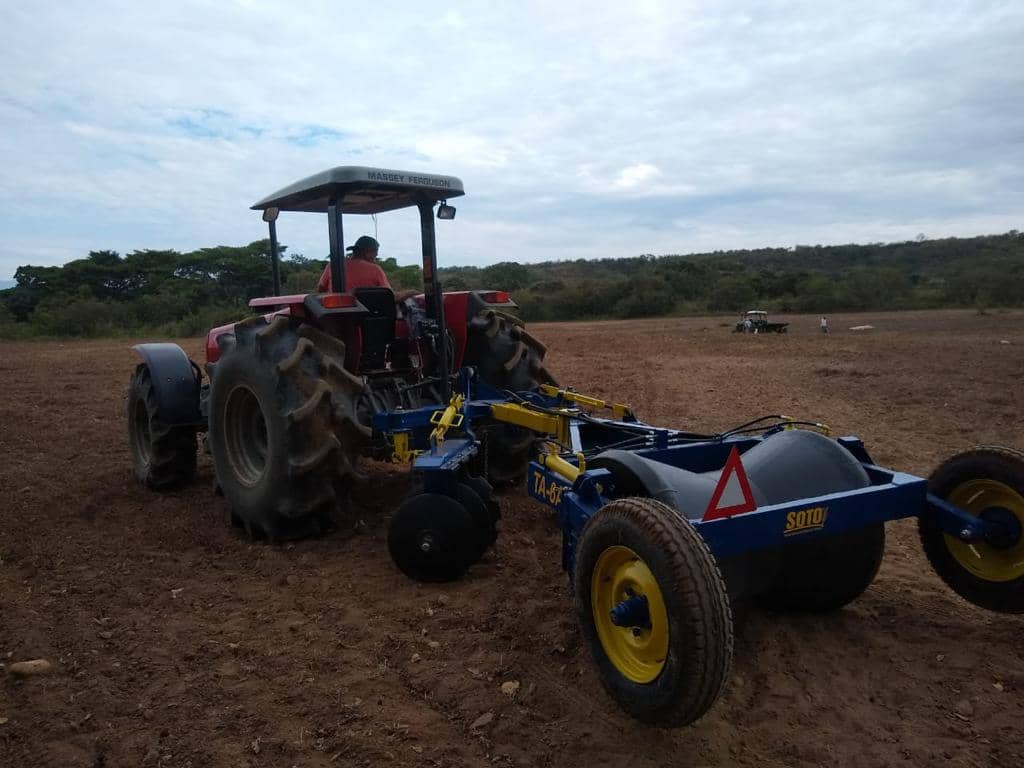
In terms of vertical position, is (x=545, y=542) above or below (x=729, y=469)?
below

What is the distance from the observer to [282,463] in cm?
432

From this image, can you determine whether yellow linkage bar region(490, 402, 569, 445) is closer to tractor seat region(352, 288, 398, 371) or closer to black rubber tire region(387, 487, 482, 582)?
black rubber tire region(387, 487, 482, 582)

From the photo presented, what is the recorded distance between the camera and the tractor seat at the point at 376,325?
4983 mm

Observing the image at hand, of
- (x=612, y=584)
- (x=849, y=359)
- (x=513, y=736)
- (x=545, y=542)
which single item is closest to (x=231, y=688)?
(x=513, y=736)

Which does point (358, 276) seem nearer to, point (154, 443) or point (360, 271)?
point (360, 271)

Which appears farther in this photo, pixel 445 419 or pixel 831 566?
pixel 445 419

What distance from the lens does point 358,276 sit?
5254 millimetres

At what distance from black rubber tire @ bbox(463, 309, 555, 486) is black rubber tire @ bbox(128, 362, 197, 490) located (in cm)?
226

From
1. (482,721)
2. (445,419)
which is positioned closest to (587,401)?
Answer: (445,419)

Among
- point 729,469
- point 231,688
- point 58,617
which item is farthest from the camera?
point 58,617

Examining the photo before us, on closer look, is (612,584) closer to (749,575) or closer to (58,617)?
(749,575)

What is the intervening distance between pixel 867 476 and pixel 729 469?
2.77 ft

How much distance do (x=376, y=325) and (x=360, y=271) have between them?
453mm

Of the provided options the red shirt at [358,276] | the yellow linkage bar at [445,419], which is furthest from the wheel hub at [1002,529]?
the red shirt at [358,276]
